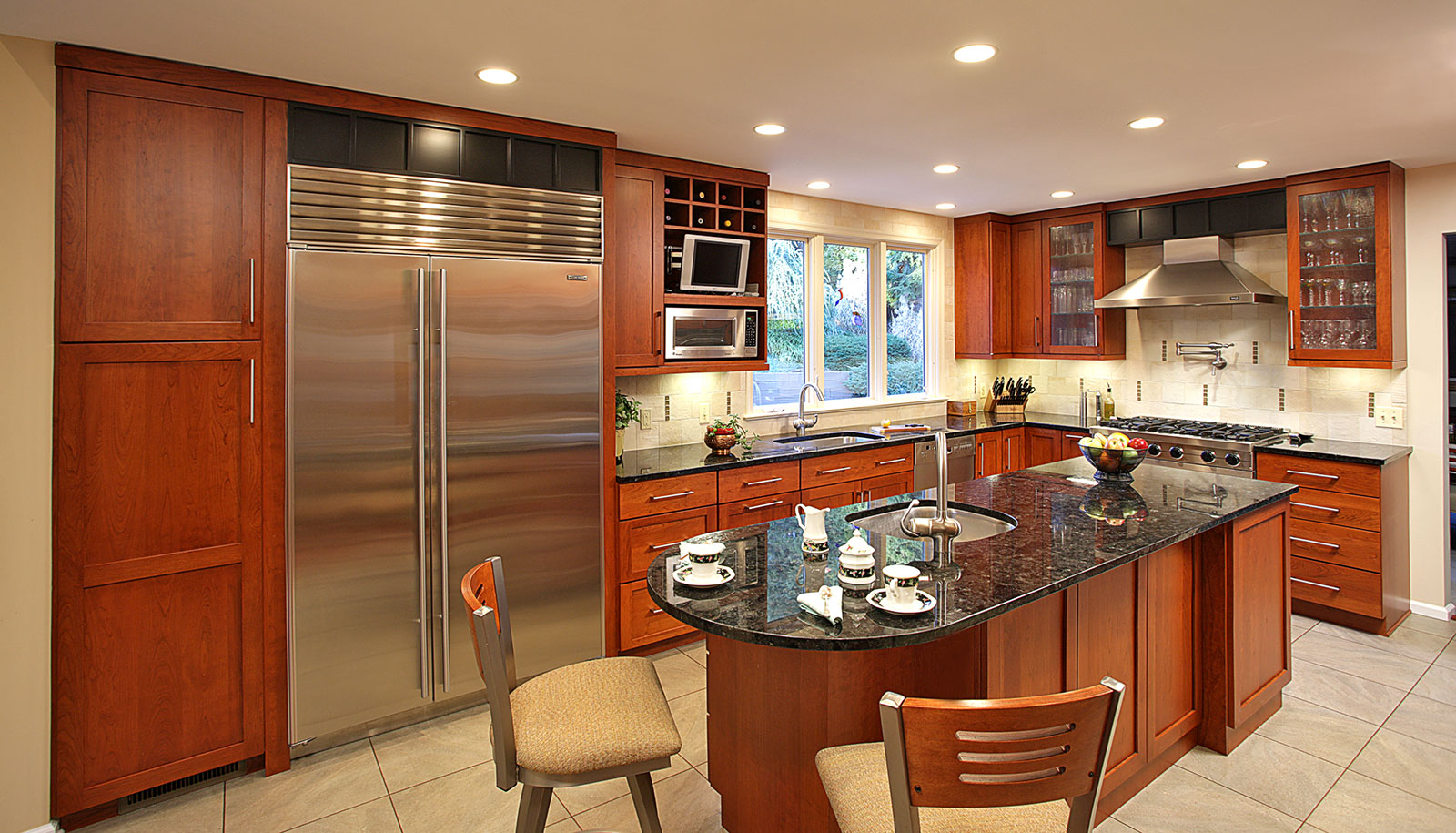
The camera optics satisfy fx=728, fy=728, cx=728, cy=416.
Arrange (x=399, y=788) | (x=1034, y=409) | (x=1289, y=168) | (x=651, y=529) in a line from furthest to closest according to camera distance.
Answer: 1. (x=1034, y=409)
2. (x=1289, y=168)
3. (x=651, y=529)
4. (x=399, y=788)

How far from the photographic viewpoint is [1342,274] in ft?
13.7

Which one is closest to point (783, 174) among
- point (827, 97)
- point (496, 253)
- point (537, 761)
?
point (827, 97)

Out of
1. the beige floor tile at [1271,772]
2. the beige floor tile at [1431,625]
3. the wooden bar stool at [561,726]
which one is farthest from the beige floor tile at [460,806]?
the beige floor tile at [1431,625]

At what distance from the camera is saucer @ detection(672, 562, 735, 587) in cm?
188

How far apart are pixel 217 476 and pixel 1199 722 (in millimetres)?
3781

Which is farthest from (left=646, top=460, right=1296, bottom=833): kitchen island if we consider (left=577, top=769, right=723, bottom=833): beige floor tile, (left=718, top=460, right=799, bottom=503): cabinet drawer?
(left=718, top=460, right=799, bottom=503): cabinet drawer

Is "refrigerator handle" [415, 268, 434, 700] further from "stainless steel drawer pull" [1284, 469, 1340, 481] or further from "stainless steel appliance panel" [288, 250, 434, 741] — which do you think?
"stainless steel drawer pull" [1284, 469, 1340, 481]

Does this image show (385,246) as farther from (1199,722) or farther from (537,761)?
(1199,722)

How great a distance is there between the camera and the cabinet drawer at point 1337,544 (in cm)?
385

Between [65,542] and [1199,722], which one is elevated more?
[65,542]

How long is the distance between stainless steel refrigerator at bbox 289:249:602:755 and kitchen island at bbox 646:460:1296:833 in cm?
113

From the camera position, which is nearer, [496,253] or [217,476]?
[217,476]

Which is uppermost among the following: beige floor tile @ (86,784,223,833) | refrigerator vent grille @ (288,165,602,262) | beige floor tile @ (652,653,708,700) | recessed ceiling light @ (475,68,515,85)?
recessed ceiling light @ (475,68,515,85)

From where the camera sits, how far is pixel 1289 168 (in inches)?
164
